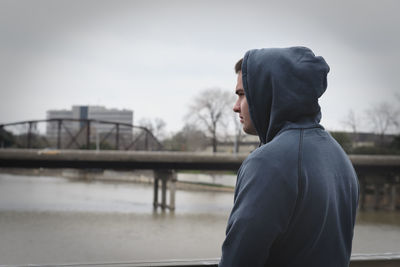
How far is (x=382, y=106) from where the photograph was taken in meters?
25.8

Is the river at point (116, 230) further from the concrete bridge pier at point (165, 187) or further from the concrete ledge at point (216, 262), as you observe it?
the concrete ledge at point (216, 262)

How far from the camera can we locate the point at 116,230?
14.0 metres

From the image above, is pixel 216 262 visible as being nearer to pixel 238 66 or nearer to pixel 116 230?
pixel 238 66

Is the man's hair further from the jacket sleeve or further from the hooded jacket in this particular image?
the jacket sleeve

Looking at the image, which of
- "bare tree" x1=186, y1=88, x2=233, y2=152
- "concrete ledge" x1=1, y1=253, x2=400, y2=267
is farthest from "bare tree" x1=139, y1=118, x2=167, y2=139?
"concrete ledge" x1=1, y1=253, x2=400, y2=267

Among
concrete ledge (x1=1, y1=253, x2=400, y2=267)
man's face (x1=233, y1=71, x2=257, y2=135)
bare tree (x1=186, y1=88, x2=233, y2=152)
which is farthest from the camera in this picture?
bare tree (x1=186, y1=88, x2=233, y2=152)

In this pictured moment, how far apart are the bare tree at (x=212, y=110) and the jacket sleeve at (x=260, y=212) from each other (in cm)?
2790

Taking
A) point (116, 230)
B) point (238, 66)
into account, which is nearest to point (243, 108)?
point (238, 66)

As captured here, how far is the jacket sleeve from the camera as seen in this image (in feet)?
2.21

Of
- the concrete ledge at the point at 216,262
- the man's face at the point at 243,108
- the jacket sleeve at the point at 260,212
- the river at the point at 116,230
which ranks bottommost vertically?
the river at the point at 116,230

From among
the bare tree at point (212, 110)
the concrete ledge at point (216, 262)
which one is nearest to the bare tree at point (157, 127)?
the bare tree at point (212, 110)

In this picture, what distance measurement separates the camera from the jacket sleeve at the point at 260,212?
674 mm

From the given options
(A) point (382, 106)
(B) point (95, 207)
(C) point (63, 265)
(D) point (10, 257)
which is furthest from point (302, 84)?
(A) point (382, 106)

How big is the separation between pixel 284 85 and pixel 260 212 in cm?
21
